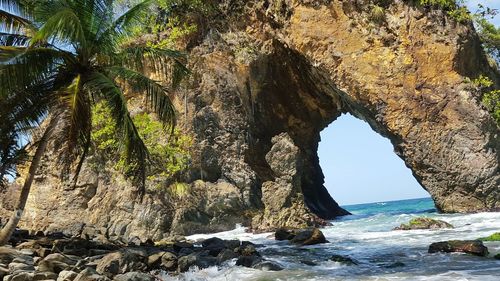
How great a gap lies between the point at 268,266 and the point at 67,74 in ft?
18.9

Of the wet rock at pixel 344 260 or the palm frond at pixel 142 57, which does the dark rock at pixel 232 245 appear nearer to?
the wet rock at pixel 344 260

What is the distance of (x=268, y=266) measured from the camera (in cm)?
951

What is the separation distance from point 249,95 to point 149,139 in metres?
5.88

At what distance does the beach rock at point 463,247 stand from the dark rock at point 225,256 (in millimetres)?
4254

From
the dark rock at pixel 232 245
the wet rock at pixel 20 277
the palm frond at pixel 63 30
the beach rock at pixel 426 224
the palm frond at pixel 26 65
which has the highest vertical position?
the palm frond at pixel 63 30

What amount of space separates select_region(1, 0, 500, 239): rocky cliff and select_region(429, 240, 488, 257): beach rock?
28.0 feet

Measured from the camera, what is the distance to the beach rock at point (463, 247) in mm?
9297

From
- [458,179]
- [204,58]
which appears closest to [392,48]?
[458,179]

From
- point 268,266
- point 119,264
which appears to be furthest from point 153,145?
point 268,266

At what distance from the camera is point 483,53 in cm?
2016

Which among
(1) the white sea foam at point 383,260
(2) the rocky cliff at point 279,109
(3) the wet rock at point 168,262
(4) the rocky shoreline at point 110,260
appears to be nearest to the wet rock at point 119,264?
(4) the rocky shoreline at point 110,260

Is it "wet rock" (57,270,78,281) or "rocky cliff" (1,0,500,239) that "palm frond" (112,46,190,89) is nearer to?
"wet rock" (57,270,78,281)

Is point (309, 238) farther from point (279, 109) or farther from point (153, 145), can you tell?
point (279, 109)

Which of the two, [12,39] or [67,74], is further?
[12,39]
